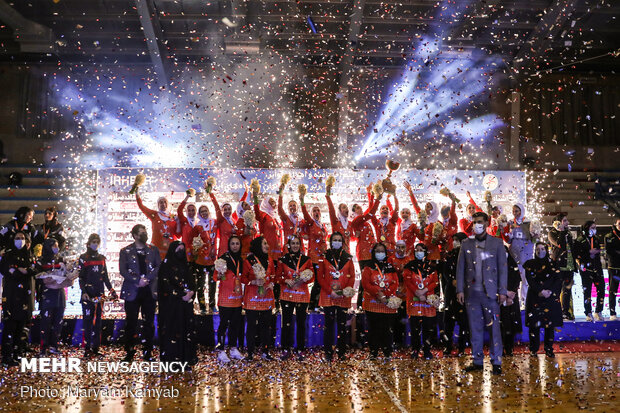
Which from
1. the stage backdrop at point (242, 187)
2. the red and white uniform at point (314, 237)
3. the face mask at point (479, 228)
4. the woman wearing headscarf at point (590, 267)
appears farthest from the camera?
the stage backdrop at point (242, 187)

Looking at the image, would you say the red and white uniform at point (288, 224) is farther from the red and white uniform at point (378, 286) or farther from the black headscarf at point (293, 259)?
the red and white uniform at point (378, 286)

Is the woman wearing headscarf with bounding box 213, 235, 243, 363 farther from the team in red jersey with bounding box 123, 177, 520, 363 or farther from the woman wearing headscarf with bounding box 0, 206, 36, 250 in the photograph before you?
the woman wearing headscarf with bounding box 0, 206, 36, 250

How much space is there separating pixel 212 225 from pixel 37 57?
10568 millimetres

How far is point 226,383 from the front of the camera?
614 centimetres

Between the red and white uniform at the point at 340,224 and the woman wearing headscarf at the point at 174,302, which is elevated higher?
the red and white uniform at the point at 340,224

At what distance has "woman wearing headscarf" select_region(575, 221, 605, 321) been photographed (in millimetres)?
8749

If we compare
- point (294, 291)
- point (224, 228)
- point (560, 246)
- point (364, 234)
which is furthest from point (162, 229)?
point (560, 246)

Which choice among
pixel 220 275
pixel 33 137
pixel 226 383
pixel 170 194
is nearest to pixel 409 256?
pixel 220 275

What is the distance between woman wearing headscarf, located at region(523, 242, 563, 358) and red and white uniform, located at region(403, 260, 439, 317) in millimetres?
1402

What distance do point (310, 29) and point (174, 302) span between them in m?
9.75

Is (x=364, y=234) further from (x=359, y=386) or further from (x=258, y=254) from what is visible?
(x=359, y=386)

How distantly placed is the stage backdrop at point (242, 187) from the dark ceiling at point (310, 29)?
463 centimetres

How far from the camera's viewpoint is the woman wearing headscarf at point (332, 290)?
7.31 metres

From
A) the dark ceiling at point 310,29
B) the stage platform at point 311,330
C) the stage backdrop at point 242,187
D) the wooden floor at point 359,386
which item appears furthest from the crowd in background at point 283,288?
the dark ceiling at point 310,29
